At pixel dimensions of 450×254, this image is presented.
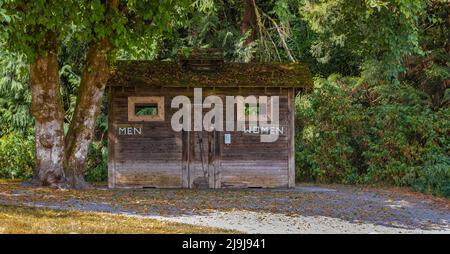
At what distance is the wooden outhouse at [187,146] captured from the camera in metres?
22.2

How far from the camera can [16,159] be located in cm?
2616

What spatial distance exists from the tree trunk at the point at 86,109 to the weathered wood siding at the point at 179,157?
97 centimetres

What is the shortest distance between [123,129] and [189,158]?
2.10m

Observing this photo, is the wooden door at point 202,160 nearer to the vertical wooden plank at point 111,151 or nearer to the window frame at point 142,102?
the window frame at point 142,102

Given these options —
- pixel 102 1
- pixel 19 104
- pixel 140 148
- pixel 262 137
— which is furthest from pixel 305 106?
pixel 19 104

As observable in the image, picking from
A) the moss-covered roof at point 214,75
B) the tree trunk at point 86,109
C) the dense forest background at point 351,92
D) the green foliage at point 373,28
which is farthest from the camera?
the dense forest background at point 351,92

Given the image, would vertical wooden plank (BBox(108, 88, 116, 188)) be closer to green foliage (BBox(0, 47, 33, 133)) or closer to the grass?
the grass

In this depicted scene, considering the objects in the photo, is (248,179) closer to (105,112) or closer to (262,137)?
(262,137)

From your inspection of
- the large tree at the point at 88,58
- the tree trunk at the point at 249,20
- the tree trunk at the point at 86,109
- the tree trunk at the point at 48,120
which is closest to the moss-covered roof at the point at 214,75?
the tree trunk at the point at 86,109

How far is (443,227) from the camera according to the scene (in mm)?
14812

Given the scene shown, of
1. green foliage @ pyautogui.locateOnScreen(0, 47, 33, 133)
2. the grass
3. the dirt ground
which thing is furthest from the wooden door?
green foliage @ pyautogui.locateOnScreen(0, 47, 33, 133)

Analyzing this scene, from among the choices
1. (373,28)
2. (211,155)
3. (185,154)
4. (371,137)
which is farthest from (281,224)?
(371,137)

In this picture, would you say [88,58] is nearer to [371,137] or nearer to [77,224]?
[77,224]

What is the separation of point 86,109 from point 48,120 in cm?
112
